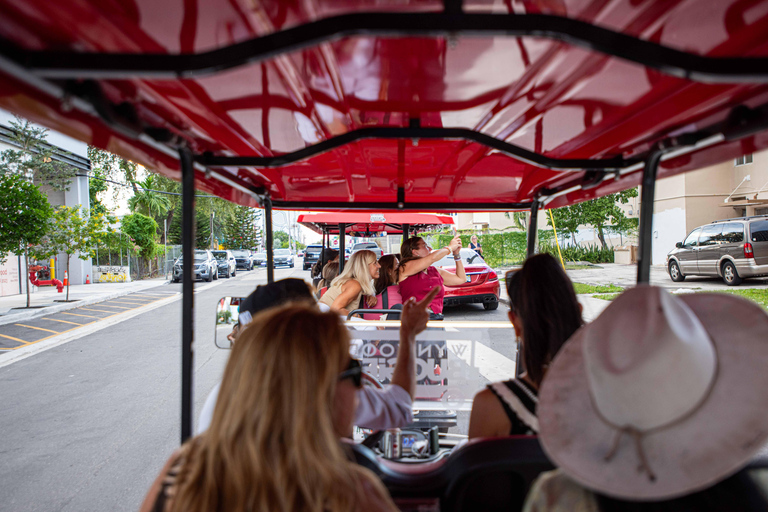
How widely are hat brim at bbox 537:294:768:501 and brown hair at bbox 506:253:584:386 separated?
0.79 m

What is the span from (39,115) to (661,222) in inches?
1120

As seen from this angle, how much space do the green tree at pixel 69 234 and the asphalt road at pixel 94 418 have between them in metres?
6.58

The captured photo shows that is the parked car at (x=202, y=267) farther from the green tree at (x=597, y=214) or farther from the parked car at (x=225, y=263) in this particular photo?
the green tree at (x=597, y=214)

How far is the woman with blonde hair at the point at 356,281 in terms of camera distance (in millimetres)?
5047

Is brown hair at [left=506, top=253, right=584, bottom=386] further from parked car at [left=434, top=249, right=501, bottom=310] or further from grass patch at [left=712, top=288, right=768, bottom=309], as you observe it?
grass patch at [left=712, top=288, right=768, bottom=309]

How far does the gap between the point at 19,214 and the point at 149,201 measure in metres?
26.4

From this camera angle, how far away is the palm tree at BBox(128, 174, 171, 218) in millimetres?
37062

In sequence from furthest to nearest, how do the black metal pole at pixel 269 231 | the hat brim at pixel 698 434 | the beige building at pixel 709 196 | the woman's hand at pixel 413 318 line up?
the beige building at pixel 709 196
the black metal pole at pixel 269 231
the woman's hand at pixel 413 318
the hat brim at pixel 698 434

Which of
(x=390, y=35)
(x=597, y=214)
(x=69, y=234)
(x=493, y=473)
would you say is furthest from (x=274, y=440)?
(x=597, y=214)

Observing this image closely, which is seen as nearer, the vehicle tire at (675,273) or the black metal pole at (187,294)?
the black metal pole at (187,294)

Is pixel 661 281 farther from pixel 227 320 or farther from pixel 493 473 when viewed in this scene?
pixel 493 473

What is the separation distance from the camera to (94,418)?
210 inches

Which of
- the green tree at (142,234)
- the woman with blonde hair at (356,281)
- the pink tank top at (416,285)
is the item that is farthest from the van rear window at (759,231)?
the green tree at (142,234)

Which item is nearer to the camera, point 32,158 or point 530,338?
point 530,338
